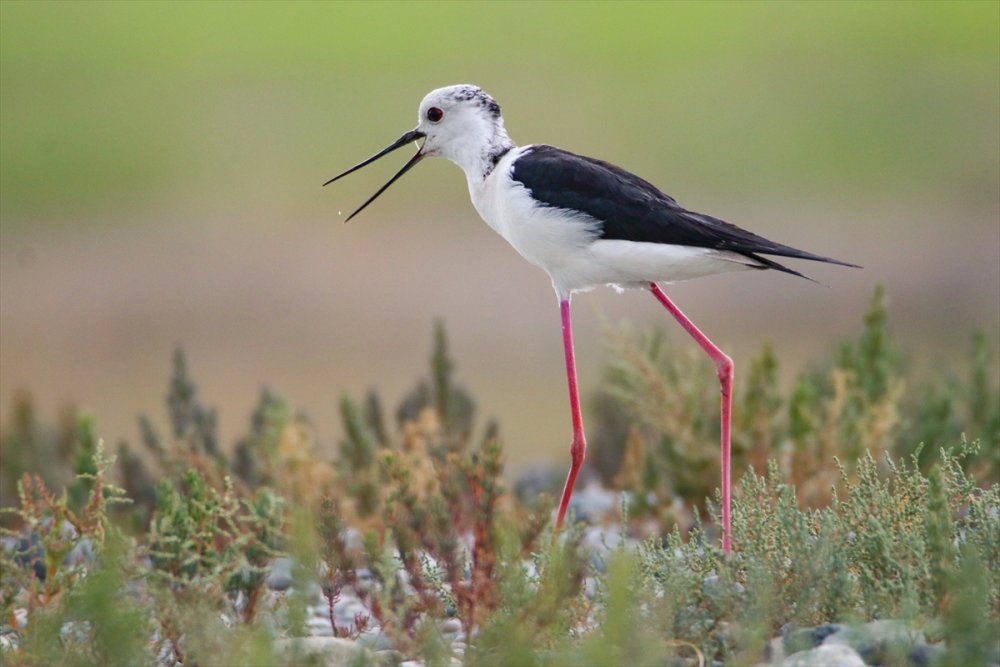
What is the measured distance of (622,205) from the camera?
4328mm

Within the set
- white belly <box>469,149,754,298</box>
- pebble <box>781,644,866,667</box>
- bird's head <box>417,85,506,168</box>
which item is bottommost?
pebble <box>781,644,866,667</box>

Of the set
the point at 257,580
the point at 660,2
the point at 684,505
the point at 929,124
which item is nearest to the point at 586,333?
the point at 929,124

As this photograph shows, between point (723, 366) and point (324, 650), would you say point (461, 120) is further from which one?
point (324, 650)

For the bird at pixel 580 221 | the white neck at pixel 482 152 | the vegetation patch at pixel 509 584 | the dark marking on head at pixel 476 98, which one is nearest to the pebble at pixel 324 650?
the vegetation patch at pixel 509 584

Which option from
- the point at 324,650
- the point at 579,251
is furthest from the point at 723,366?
the point at 324,650

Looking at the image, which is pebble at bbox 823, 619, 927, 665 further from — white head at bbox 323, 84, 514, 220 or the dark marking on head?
the dark marking on head

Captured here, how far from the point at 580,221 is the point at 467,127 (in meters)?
0.62

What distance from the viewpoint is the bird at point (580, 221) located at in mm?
4188

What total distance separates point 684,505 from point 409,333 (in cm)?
649

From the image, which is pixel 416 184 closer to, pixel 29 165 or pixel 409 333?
pixel 409 333

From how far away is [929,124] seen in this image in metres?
14.5

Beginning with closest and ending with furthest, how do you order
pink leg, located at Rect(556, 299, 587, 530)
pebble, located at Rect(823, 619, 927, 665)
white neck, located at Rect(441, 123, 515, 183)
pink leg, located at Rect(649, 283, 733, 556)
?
pebble, located at Rect(823, 619, 927, 665) → pink leg, located at Rect(649, 283, 733, 556) → pink leg, located at Rect(556, 299, 587, 530) → white neck, located at Rect(441, 123, 515, 183)

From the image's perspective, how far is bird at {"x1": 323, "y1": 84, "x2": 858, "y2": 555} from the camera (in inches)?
165

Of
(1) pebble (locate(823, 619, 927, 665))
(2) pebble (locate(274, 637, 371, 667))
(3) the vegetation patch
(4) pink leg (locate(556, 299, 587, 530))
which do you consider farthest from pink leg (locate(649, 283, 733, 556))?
(2) pebble (locate(274, 637, 371, 667))
